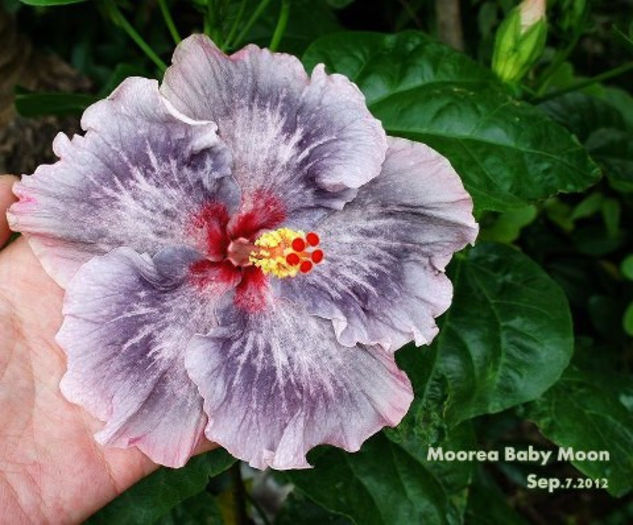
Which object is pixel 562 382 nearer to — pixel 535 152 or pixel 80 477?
pixel 535 152

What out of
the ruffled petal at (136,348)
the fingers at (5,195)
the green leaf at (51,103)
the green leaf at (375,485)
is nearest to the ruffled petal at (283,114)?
the ruffled petal at (136,348)

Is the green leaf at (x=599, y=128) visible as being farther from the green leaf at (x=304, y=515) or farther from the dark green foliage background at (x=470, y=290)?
the green leaf at (x=304, y=515)

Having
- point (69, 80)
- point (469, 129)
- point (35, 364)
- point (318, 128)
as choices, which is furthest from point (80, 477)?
point (69, 80)

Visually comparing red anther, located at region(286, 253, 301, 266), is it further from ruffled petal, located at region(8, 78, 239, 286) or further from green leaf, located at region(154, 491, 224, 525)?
green leaf, located at region(154, 491, 224, 525)

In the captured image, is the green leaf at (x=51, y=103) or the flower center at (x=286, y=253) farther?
the green leaf at (x=51, y=103)

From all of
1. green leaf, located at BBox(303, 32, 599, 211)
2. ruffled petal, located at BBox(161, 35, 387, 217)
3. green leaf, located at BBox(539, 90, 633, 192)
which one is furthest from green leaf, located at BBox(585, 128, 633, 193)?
ruffled petal, located at BBox(161, 35, 387, 217)

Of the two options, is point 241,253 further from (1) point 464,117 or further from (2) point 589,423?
(2) point 589,423

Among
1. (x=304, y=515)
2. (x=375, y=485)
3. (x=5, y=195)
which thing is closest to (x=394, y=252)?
(x=375, y=485)
